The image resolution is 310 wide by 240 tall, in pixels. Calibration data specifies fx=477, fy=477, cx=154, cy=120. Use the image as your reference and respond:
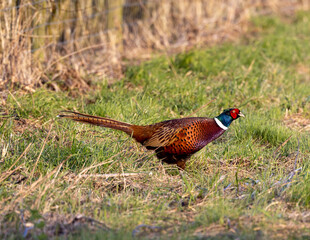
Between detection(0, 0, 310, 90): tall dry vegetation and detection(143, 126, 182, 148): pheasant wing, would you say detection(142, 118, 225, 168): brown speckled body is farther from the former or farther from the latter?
detection(0, 0, 310, 90): tall dry vegetation

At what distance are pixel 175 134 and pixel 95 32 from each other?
3.24m

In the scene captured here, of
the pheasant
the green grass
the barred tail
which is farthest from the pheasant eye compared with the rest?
the barred tail

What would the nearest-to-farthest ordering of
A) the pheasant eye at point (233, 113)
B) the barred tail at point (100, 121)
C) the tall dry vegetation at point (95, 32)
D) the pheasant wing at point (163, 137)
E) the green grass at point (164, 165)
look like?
the green grass at point (164, 165) → the barred tail at point (100, 121) → the pheasant wing at point (163, 137) → the pheasant eye at point (233, 113) → the tall dry vegetation at point (95, 32)

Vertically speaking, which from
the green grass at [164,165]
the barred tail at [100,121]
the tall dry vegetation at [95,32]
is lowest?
the green grass at [164,165]

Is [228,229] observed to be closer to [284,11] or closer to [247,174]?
[247,174]

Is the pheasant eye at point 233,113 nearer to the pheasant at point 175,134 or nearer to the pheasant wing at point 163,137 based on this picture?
the pheasant at point 175,134

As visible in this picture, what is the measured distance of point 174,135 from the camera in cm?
384

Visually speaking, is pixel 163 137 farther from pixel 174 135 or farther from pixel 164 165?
pixel 164 165

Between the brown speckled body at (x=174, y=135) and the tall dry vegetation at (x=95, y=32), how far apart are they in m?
1.48

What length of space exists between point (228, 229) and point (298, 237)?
16.5 inches

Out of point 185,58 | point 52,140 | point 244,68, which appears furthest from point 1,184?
point 244,68

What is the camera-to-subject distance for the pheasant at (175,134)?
3812mm

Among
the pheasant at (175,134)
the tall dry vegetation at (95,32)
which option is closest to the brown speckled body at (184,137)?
the pheasant at (175,134)

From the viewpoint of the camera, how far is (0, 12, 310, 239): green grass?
2998mm
